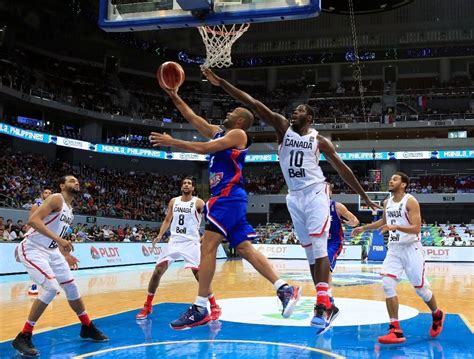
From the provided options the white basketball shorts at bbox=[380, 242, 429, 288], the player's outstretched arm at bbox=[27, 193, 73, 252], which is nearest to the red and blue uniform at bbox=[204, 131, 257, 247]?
the player's outstretched arm at bbox=[27, 193, 73, 252]

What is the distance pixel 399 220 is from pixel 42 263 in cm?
439

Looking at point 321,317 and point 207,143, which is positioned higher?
point 207,143

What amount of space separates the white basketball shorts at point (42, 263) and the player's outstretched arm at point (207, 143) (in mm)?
2080

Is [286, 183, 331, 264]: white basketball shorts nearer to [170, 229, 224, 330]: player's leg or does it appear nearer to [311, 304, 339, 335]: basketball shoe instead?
[311, 304, 339, 335]: basketball shoe

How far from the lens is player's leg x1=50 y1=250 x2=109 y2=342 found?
19.4ft

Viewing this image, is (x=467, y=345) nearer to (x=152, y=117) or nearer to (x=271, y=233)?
(x=271, y=233)

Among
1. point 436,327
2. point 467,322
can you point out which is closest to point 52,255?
point 436,327

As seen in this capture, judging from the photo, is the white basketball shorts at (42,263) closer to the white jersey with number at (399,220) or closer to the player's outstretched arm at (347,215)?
the white jersey with number at (399,220)

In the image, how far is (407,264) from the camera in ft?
21.6

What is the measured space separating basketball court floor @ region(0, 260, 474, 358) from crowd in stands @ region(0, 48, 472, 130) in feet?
83.1

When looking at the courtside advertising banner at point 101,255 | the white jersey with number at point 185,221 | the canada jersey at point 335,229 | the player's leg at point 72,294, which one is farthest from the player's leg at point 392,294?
the courtside advertising banner at point 101,255

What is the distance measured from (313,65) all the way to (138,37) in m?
14.4

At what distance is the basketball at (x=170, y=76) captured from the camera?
18.6ft

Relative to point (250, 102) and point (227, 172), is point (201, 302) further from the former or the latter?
point (250, 102)
